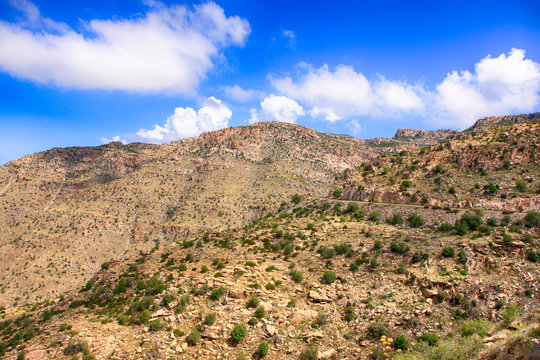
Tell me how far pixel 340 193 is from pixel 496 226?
105 ft

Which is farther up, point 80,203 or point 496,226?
point 80,203

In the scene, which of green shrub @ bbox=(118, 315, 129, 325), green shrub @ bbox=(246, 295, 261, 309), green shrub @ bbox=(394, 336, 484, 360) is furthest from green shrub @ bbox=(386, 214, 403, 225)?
green shrub @ bbox=(118, 315, 129, 325)

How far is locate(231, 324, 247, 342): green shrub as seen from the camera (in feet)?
66.8

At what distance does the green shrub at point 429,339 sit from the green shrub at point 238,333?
13.3 metres

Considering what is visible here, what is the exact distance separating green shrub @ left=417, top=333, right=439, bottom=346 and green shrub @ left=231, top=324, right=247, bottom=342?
13.3 m

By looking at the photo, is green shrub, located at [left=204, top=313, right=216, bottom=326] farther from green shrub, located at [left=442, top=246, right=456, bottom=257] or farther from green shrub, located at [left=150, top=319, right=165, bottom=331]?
green shrub, located at [left=442, top=246, right=456, bottom=257]

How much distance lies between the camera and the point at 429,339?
65.7 feet

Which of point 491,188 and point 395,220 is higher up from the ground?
point 491,188

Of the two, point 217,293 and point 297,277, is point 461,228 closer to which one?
point 297,277

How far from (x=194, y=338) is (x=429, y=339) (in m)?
17.6

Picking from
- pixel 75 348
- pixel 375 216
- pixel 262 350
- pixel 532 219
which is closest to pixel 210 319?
pixel 262 350

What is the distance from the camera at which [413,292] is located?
81.2 ft

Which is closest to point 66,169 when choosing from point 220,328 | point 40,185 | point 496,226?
point 40,185

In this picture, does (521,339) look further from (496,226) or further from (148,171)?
(148,171)
